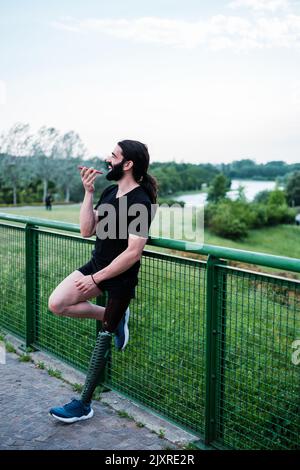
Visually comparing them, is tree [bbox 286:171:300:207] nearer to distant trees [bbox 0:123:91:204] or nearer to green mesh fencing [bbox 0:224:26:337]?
distant trees [bbox 0:123:91:204]

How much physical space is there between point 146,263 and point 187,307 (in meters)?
0.53

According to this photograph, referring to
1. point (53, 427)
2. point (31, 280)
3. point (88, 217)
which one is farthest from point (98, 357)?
point (31, 280)

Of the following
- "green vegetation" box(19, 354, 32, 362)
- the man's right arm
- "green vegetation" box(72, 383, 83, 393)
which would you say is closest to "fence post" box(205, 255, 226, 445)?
the man's right arm

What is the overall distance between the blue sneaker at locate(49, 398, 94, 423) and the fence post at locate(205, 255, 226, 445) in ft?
3.21

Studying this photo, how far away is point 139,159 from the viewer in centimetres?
424

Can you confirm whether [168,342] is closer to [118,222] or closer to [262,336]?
[262,336]

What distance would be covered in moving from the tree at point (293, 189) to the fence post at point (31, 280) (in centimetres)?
7334

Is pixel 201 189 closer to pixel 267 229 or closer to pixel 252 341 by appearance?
pixel 267 229

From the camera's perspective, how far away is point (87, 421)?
4.44 meters

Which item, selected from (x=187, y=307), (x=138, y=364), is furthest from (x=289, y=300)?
(x=138, y=364)

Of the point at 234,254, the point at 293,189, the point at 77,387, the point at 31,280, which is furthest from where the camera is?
the point at 293,189

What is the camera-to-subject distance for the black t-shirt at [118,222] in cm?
412

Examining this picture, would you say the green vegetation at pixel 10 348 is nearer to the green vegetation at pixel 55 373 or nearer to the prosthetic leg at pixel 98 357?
the green vegetation at pixel 55 373

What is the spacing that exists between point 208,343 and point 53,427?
53.4 inches
